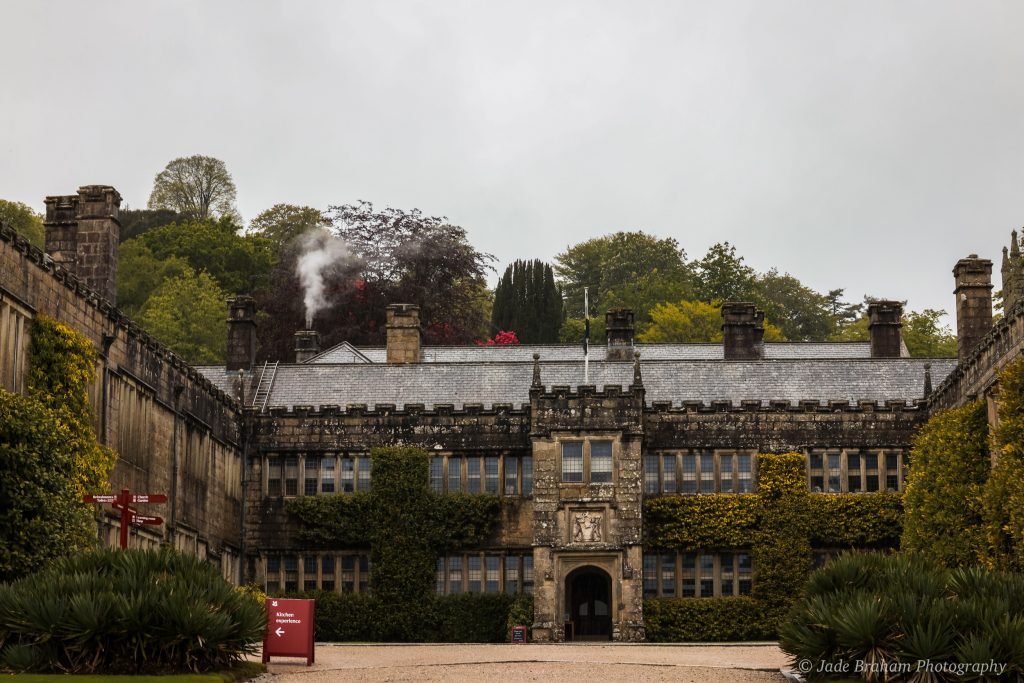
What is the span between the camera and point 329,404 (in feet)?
163

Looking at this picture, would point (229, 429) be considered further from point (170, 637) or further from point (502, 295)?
point (502, 295)

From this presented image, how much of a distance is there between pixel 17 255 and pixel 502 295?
5820 cm

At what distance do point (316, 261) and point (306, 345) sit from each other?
18.6 m

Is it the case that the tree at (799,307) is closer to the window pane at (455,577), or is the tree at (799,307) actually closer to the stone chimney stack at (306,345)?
the stone chimney stack at (306,345)

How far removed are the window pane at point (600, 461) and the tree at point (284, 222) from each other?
2026 inches

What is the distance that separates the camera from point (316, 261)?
255 ft

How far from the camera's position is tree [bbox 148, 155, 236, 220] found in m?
109

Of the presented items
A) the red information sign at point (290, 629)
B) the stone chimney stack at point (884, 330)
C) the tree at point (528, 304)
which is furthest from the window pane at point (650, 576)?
the tree at point (528, 304)

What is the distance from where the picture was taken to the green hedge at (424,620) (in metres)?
45.6

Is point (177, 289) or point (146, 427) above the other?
point (177, 289)

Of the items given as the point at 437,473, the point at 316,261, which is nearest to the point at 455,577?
the point at 437,473

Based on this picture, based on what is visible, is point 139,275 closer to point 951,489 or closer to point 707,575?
point 707,575

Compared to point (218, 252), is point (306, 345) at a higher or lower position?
lower

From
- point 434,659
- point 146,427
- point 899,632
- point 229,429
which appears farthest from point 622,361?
→ point 899,632
